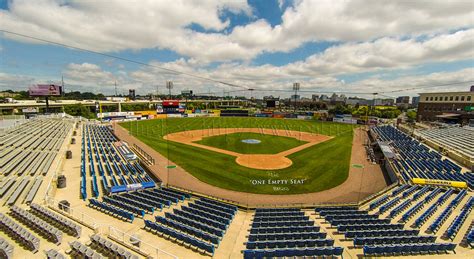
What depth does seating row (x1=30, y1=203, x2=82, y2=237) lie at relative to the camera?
1198cm

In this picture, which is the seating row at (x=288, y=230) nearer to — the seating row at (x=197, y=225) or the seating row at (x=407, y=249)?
the seating row at (x=197, y=225)

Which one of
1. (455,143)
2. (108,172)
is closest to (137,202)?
(108,172)

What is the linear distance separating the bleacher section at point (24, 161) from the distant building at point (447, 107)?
108m

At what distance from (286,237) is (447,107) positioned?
338 feet

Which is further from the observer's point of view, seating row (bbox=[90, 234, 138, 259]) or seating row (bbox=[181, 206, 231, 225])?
seating row (bbox=[181, 206, 231, 225])

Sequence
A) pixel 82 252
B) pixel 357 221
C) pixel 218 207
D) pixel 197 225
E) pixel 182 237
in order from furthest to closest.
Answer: pixel 218 207 → pixel 357 221 → pixel 197 225 → pixel 182 237 → pixel 82 252

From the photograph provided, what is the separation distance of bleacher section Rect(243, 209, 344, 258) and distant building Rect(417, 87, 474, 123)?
9056cm

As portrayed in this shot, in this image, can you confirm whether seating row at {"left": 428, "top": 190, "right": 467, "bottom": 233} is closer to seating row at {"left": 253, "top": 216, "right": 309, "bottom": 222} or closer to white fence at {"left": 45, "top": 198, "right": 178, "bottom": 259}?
seating row at {"left": 253, "top": 216, "right": 309, "bottom": 222}

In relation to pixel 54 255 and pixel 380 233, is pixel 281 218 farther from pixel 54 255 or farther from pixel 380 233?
pixel 54 255

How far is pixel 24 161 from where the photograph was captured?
25359 millimetres

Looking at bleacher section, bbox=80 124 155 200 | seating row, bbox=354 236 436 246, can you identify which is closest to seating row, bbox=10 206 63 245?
bleacher section, bbox=80 124 155 200

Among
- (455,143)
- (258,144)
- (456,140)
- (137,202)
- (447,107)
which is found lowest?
(258,144)

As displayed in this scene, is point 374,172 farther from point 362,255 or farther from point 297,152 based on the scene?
point 362,255

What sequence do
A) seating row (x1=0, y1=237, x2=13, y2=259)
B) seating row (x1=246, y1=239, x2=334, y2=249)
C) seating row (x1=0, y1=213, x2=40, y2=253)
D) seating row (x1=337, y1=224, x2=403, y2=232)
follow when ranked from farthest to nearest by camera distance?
seating row (x1=337, y1=224, x2=403, y2=232)
seating row (x1=246, y1=239, x2=334, y2=249)
seating row (x1=0, y1=213, x2=40, y2=253)
seating row (x1=0, y1=237, x2=13, y2=259)
